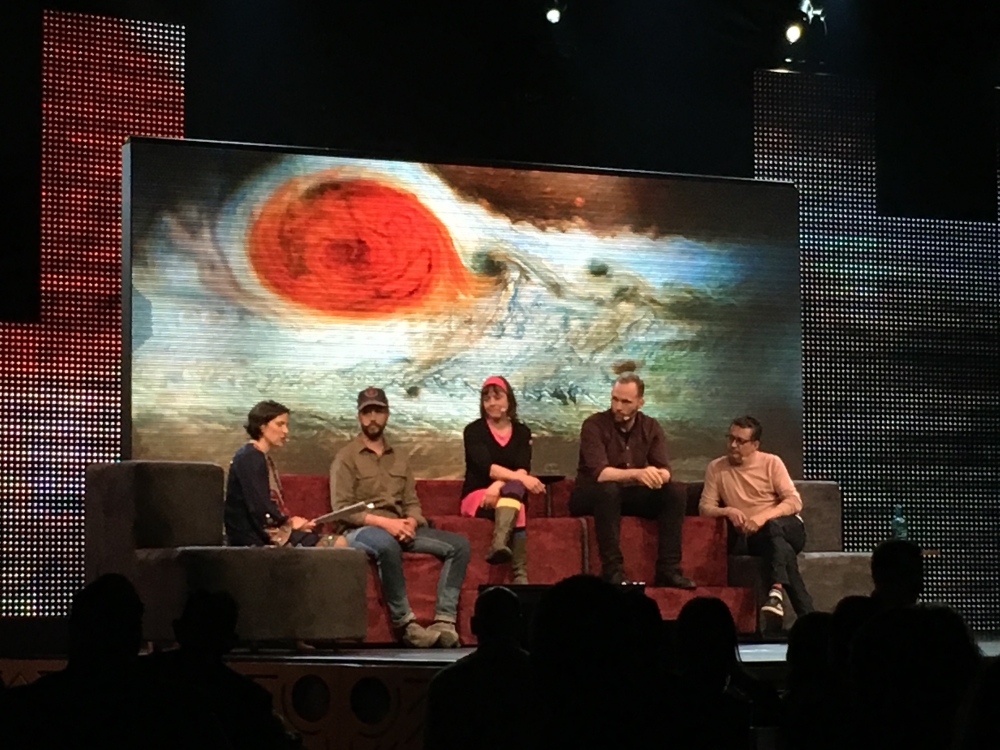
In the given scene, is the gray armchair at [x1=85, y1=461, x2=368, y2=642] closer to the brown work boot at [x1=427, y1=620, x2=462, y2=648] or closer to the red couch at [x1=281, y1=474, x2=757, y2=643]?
the brown work boot at [x1=427, y1=620, x2=462, y2=648]

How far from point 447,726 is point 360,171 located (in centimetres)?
619

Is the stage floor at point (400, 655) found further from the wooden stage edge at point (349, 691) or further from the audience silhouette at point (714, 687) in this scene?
the audience silhouette at point (714, 687)

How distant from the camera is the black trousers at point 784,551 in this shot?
7816 millimetres

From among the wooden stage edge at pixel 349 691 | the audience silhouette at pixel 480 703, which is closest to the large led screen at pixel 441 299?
the wooden stage edge at pixel 349 691

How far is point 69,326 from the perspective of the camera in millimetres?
8711

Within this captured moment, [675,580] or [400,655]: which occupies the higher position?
[675,580]

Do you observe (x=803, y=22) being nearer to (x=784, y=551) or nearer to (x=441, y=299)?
(x=441, y=299)

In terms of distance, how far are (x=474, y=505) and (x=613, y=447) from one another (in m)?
0.77

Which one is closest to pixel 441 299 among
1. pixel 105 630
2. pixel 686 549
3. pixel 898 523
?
pixel 686 549

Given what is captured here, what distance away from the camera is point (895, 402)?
10.2 m

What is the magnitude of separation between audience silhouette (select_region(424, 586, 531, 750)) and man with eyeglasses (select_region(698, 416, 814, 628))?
16.3ft

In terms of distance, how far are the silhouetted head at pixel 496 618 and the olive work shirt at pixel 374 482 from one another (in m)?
4.23

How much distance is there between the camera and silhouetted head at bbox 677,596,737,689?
284 cm

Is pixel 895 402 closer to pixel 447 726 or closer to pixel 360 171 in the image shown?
pixel 360 171
